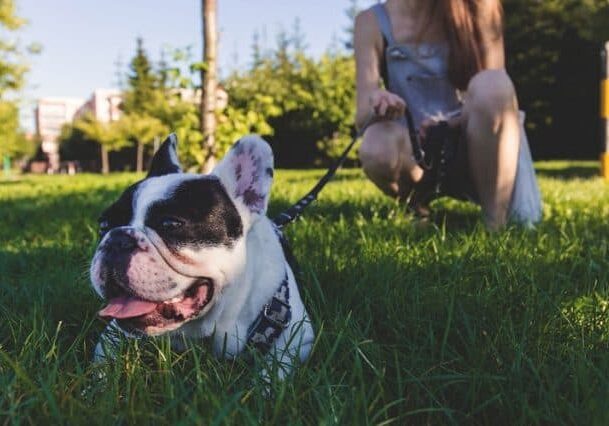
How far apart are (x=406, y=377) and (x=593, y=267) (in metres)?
1.30

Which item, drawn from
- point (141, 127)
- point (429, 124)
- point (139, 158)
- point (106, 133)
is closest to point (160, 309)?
point (429, 124)

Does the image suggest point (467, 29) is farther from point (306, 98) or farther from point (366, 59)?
point (306, 98)

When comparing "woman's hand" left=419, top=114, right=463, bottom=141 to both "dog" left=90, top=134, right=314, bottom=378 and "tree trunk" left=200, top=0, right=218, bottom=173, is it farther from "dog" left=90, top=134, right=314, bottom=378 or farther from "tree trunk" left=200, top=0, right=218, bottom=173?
"tree trunk" left=200, top=0, right=218, bottom=173

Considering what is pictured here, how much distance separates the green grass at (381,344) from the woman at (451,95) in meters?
0.35

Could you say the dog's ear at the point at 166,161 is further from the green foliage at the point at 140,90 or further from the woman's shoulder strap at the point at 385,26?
the green foliage at the point at 140,90

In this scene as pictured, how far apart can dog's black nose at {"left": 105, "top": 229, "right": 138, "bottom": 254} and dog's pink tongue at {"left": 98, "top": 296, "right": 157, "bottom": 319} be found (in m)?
0.14

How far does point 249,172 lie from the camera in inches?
67.4

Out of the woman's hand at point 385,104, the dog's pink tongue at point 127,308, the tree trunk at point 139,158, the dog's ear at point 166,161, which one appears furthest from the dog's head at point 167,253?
the tree trunk at point 139,158

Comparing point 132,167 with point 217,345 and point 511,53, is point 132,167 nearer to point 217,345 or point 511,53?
point 511,53

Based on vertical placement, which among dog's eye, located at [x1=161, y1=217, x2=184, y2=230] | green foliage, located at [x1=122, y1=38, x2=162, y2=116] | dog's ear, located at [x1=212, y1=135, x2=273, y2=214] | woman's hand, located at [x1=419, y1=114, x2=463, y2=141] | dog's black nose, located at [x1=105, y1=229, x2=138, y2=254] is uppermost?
green foliage, located at [x1=122, y1=38, x2=162, y2=116]

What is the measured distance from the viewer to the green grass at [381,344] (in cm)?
117

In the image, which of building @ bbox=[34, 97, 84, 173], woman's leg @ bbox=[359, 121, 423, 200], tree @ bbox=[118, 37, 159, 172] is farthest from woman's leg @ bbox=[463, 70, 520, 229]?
building @ bbox=[34, 97, 84, 173]

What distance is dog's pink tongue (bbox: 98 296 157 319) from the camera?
1.45m

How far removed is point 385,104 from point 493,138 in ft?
2.12
